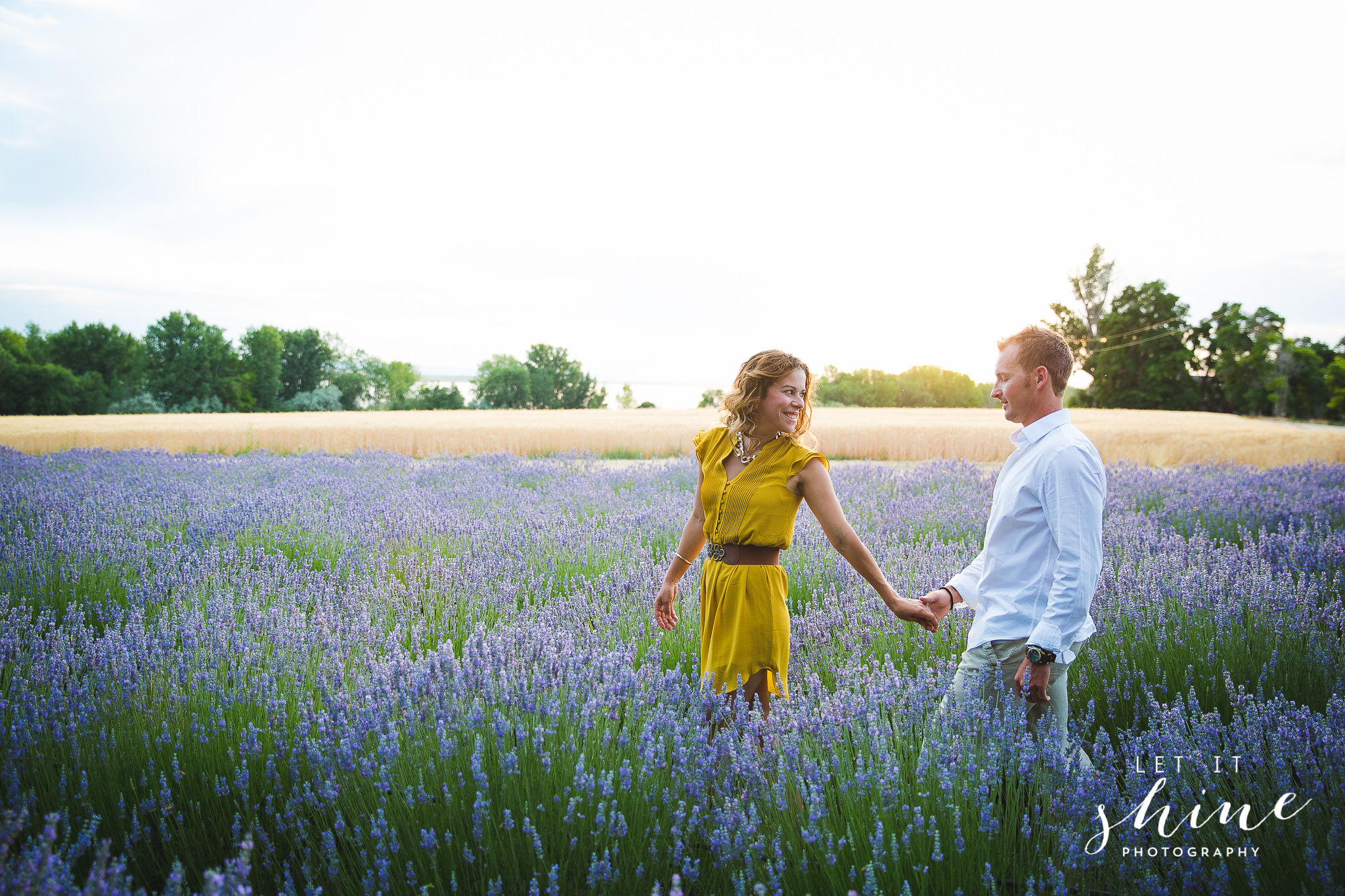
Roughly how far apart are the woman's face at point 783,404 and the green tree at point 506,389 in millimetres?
60932

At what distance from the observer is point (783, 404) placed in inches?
93.3

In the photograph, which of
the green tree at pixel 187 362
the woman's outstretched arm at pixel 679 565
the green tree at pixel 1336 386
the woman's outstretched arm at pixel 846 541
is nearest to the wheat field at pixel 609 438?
the woman's outstretched arm at pixel 679 565

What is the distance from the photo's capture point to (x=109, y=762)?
2.08 m

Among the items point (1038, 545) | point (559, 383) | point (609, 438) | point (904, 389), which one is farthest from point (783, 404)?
point (559, 383)

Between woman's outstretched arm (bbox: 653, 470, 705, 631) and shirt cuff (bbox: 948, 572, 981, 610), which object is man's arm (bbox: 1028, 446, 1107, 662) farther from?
woman's outstretched arm (bbox: 653, 470, 705, 631)

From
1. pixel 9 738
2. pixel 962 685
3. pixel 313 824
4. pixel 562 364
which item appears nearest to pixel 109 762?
pixel 9 738

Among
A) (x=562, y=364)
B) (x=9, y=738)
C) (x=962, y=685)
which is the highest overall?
(x=562, y=364)

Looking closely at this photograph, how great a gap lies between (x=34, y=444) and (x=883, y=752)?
20.1 meters

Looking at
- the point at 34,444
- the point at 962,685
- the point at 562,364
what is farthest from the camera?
the point at 562,364

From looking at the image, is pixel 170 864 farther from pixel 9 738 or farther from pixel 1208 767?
pixel 1208 767

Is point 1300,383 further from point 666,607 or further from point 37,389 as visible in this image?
point 37,389

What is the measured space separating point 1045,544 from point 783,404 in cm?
93

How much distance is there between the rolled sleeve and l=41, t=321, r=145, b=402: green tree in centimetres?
4896

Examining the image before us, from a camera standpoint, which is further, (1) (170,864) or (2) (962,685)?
(2) (962,685)
